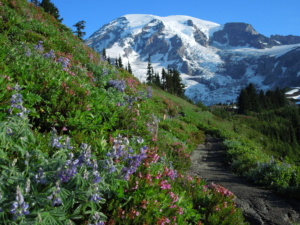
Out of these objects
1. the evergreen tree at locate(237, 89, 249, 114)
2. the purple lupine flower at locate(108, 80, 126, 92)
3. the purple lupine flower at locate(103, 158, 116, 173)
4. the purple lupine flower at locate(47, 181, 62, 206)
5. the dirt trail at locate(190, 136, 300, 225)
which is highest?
the evergreen tree at locate(237, 89, 249, 114)

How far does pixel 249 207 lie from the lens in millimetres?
5668

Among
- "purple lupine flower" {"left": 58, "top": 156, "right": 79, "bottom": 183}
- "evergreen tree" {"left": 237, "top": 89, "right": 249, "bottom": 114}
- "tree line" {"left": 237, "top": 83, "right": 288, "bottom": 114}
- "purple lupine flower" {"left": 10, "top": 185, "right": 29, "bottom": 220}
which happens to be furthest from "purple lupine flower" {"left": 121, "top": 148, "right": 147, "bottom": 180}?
"evergreen tree" {"left": 237, "top": 89, "right": 249, "bottom": 114}

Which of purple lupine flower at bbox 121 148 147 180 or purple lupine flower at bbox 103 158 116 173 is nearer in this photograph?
purple lupine flower at bbox 103 158 116 173

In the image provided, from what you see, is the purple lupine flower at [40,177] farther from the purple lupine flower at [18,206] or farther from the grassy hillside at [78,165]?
the purple lupine flower at [18,206]

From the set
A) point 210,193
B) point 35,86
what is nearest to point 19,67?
point 35,86

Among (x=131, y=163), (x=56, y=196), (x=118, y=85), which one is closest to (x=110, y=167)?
(x=131, y=163)

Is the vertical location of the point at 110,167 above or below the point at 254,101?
below

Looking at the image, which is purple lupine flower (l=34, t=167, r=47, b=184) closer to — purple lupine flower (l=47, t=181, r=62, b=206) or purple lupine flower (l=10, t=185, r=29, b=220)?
purple lupine flower (l=47, t=181, r=62, b=206)

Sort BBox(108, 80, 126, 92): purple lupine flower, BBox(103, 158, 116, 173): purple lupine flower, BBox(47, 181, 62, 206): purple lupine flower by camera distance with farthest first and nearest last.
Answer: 1. BBox(108, 80, 126, 92): purple lupine flower
2. BBox(103, 158, 116, 173): purple lupine flower
3. BBox(47, 181, 62, 206): purple lupine flower

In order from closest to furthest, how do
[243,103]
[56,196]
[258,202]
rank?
[56,196] → [258,202] → [243,103]

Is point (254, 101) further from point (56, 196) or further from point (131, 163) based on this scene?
point (56, 196)

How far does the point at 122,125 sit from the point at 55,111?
6.72 ft

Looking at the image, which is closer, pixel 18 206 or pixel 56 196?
pixel 18 206

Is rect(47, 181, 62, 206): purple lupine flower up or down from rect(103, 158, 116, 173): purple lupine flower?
down
